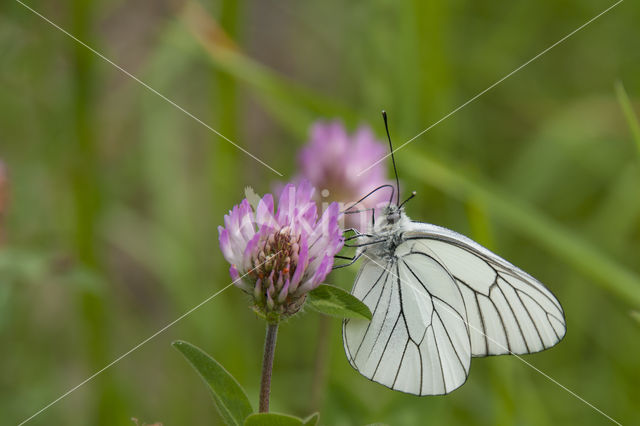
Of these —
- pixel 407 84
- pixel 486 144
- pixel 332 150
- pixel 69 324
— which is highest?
pixel 486 144

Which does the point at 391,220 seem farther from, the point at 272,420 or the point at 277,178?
the point at 277,178

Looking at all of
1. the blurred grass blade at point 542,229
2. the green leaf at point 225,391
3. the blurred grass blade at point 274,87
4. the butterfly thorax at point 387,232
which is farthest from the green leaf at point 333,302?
the blurred grass blade at point 274,87

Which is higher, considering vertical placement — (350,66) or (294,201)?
(350,66)

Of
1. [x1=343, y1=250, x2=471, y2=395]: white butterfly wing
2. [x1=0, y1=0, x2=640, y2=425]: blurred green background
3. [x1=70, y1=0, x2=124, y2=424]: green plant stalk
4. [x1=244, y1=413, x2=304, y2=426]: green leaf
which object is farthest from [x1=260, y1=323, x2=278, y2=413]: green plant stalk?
[x1=70, y1=0, x2=124, y2=424]: green plant stalk

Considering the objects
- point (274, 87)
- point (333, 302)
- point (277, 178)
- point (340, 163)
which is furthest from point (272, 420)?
point (277, 178)

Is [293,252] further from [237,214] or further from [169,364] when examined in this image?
[169,364]

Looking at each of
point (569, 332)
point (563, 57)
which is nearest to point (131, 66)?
point (563, 57)
